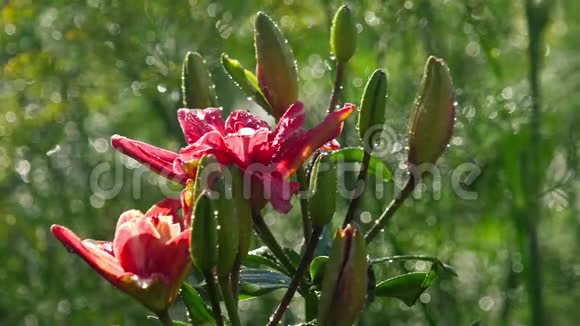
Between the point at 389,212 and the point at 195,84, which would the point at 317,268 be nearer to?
the point at 389,212

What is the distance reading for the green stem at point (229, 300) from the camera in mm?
822

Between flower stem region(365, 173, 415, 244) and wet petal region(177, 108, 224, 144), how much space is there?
158mm

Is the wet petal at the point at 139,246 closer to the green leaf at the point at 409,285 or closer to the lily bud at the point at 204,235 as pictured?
the lily bud at the point at 204,235

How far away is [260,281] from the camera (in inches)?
35.4

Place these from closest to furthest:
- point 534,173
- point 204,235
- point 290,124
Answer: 1. point 204,235
2. point 290,124
3. point 534,173

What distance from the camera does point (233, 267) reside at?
2.77ft

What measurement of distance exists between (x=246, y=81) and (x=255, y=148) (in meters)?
0.19

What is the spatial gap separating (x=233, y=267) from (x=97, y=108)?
1201mm

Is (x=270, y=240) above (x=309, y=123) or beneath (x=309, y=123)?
beneath

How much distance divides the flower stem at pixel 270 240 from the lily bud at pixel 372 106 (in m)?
0.11

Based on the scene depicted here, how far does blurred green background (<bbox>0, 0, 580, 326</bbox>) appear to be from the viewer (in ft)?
5.37

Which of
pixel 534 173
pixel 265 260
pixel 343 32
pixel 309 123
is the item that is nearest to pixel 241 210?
pixel 265 260

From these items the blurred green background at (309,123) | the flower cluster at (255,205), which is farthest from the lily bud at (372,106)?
the blurred green background at (309,123)

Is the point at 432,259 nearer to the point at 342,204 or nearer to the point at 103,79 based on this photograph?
the point at 342,204
